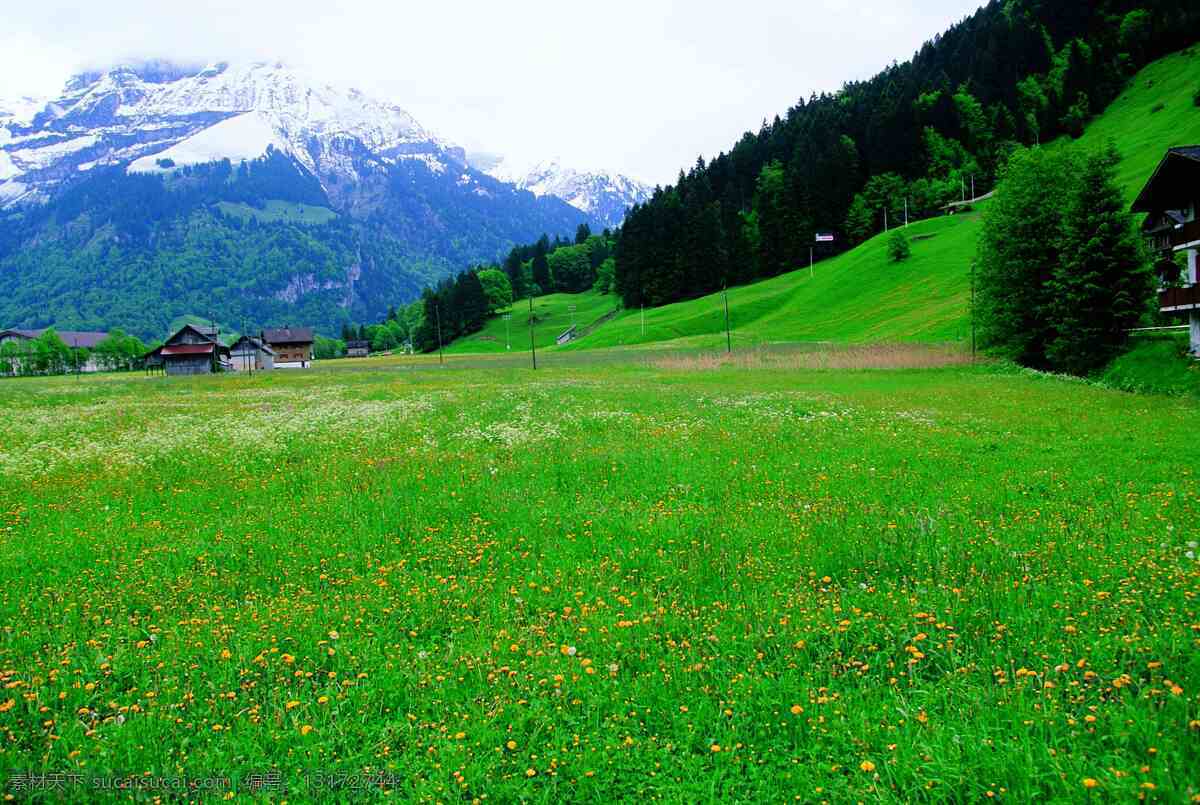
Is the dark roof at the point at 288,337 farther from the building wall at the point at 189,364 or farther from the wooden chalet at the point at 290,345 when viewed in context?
the building wall at the point at 189,364

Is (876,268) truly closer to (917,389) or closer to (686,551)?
(917,389)

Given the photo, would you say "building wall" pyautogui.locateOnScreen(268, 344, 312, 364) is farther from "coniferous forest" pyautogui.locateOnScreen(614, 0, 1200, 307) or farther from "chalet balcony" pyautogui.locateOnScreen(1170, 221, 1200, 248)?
"chalet balcony" pyautogui.locateOnScreen(1170, 221, 1200, 248)

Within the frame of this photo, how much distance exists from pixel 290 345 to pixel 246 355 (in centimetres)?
3057

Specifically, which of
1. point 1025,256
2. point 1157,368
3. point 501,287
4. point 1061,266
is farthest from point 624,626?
point 501,287

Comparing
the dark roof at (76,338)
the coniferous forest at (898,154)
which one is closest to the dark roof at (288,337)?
the dark roof at (76,338)

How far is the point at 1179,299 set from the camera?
109ft

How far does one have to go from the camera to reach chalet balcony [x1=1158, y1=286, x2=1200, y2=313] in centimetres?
3189

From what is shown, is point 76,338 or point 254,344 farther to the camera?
point 76,338

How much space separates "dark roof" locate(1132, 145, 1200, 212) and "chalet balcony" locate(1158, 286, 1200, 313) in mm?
5792

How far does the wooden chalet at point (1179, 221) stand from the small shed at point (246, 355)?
13988 centimetres

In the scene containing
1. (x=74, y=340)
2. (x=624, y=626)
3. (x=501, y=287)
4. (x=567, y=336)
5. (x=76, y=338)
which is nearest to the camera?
(x=624, y=626)

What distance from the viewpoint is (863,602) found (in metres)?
7.38

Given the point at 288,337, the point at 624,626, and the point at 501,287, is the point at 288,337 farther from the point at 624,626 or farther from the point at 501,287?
the point at 624,626

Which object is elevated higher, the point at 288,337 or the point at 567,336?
the point at 288,337
